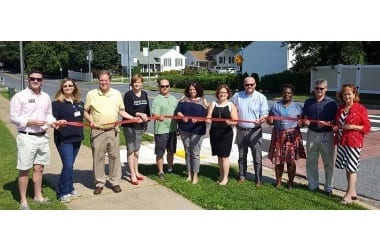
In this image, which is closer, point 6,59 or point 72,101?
point 72,101

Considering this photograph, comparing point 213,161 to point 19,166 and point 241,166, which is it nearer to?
point 241,166

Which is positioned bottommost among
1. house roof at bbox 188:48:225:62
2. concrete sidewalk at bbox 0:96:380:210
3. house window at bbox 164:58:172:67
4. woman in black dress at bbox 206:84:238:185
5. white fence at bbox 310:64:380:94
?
concrete sidewalk at bbox 0:96:380:210

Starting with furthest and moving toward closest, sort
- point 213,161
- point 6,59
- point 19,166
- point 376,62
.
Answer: point 6,59 → point 376,62 → point 213,161 → point 19,166

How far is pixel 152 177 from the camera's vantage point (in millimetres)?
7211

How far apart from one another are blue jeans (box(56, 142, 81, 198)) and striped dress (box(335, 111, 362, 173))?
3833 mm

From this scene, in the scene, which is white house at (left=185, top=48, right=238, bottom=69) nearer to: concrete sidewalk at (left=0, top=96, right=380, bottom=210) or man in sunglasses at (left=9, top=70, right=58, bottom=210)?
concrete sidewalk at (left=0, top=96, right=380, bottom=210)

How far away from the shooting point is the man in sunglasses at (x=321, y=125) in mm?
6105

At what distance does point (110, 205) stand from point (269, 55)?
3891 cm

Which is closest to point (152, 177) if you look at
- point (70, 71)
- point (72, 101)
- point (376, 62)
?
point (72, 101)

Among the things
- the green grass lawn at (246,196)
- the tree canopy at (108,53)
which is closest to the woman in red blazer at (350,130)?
the green grass lawn at (246,196)

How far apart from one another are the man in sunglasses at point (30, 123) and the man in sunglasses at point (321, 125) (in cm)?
377

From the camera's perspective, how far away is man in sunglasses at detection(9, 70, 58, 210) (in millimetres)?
5277

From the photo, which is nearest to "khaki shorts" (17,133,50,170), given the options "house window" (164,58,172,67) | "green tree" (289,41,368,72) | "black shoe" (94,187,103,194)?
"black shoe" (94,187,103,194)

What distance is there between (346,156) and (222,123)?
74.8 inches
